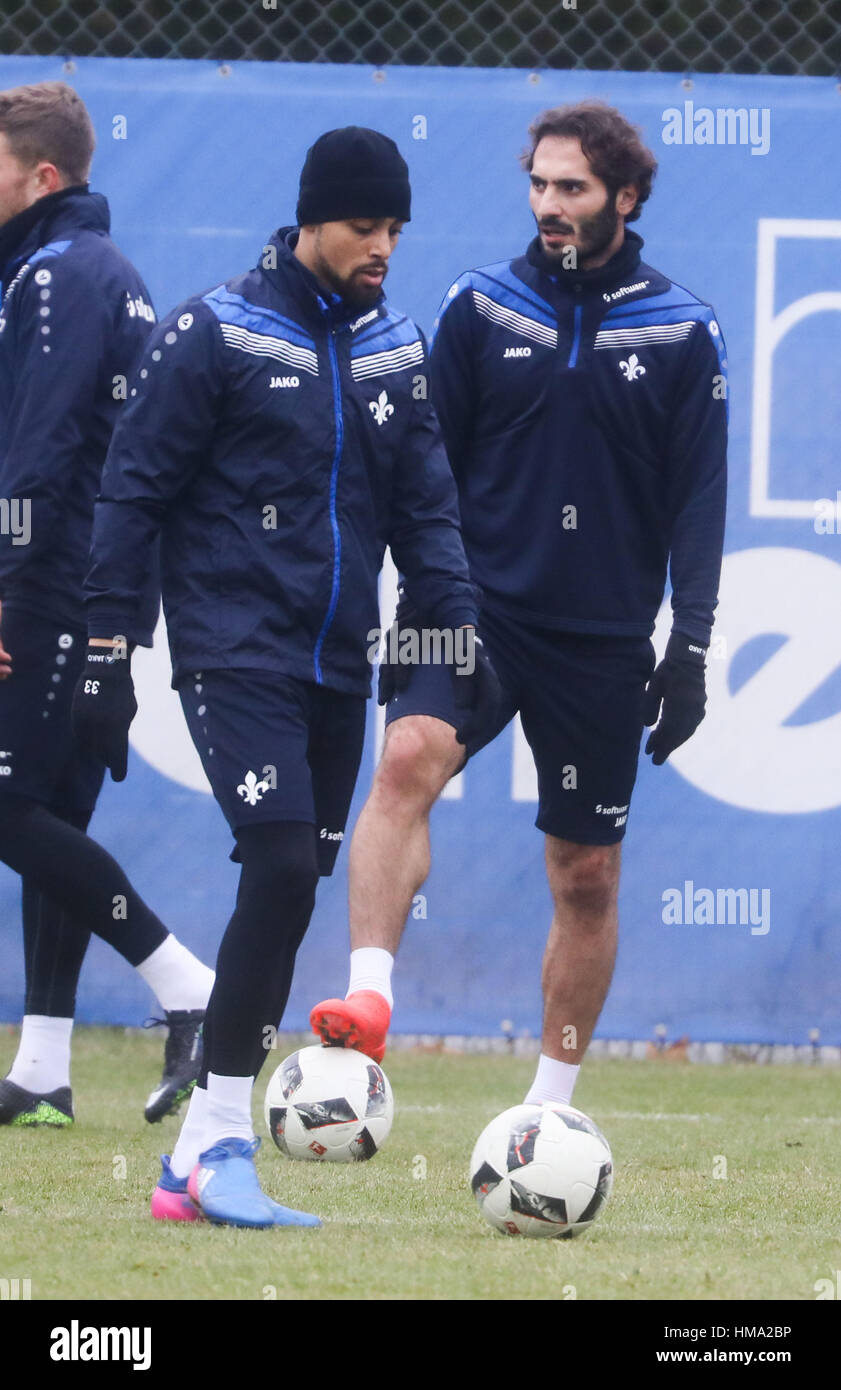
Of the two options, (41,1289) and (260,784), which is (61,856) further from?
(41,1289)

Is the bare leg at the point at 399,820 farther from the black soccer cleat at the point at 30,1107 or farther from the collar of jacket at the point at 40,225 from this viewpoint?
the collar of jacket at the point at 40,225

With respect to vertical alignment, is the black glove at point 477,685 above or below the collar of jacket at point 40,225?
below

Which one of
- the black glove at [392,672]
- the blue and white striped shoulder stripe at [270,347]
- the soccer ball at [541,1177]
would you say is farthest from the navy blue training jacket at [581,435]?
the soccer ball at [541,1177]

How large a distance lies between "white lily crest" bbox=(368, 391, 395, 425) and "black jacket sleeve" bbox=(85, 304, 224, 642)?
0.29 meters

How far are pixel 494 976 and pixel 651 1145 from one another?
1.36 metres

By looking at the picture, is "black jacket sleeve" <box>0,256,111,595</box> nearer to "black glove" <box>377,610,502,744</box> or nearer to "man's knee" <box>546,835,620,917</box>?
"black glove" <box>377,610,502,744</box>

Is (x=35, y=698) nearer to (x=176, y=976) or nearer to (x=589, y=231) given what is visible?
(x=176, y=976)

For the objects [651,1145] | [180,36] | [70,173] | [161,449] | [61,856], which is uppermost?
[180,36]

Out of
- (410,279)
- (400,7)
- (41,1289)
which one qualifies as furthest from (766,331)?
(41,1289)

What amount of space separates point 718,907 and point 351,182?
10.2ft

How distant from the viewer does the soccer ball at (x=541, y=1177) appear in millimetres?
3490

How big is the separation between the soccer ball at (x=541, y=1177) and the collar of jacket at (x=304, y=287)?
4.68 feet

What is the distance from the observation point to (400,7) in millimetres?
6855
